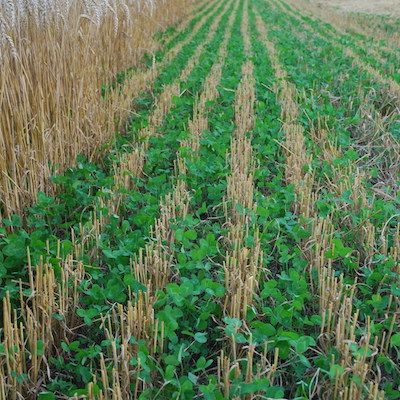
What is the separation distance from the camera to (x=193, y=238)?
252 cm

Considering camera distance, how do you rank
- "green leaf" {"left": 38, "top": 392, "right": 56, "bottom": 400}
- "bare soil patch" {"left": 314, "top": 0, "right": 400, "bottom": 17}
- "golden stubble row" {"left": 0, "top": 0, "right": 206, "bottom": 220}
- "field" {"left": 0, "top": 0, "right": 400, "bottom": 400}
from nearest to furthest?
"green leaf" {"left": 38, "top": 392, "right": 56, "bottom": 400}, "field" {"left": 0, "top": 0, "right": 400, "bottom": 400}, "golden stubble row" {"left": 0, "top": 0, "right": 206, "bottom": 220}, "bare soil patch" {"left": 314, "top": 0, "right": 400, "bottom": 17}

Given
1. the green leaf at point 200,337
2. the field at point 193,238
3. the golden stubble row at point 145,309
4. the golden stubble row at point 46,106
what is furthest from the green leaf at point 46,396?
the golden stubble row at point 46,106

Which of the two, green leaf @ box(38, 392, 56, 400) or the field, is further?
the field

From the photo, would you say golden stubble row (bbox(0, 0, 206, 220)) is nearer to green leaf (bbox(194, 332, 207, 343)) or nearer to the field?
the field

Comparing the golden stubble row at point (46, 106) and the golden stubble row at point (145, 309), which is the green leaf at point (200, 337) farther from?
the golden stubble row at point (46, 106)

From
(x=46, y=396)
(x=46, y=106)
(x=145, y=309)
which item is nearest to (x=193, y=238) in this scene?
(x=145, y=309)

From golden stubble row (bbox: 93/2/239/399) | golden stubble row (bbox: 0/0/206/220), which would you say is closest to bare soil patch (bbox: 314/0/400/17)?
golden stubble row (bbox: 0/0/206/220)

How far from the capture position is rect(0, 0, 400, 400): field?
1.81 m

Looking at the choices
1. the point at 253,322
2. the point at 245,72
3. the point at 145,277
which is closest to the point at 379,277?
the point at 253,322

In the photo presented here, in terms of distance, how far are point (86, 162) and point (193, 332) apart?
2039mm

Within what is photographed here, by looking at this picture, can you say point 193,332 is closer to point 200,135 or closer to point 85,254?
point 85,254

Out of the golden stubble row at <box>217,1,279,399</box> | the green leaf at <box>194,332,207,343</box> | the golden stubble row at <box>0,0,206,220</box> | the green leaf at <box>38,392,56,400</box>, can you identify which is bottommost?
the green leaf at <box>38,392,56,400</box>

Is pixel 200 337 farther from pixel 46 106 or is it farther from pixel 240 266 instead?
pixel 46 106

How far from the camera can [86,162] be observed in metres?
3.79
